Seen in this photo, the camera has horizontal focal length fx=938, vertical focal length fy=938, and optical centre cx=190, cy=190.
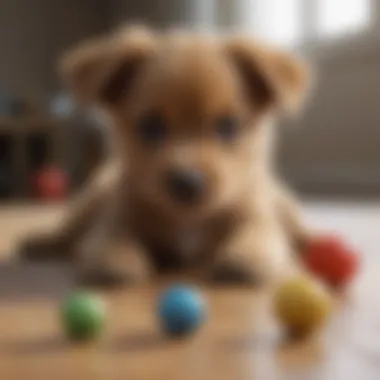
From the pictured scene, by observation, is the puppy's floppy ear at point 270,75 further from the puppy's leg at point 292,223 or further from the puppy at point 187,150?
the puppy's leg at point 292,223

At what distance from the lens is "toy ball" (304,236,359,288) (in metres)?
1.08

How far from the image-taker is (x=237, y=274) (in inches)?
42.6

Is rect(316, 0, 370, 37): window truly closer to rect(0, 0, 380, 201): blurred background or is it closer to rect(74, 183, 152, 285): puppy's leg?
rect(0, 0, 380, 201): blurred background

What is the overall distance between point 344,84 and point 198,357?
5.75 ft

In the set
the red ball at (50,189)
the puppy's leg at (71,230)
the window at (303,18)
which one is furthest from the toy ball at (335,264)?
the window at (303,18)

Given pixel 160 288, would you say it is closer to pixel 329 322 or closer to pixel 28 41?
pixel 329 322

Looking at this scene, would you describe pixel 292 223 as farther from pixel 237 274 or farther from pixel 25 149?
pixel 25 149

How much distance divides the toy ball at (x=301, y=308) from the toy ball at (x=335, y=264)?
0.22 meters

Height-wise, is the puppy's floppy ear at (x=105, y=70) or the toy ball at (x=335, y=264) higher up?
the puppy's floppy ear at (x=105, y=70)

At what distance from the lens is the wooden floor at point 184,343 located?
0.73 meters

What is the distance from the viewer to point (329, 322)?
2.97 ft

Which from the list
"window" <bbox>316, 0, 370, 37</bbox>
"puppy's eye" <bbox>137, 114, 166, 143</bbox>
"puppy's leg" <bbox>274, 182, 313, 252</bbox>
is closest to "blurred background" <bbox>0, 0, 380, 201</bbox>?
"window" <bbox>316, 0, 370, 37</bbox>

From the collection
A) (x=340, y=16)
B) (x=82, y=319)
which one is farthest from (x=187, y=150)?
(x=340, y=16)

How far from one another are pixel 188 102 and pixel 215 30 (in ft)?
5.35
